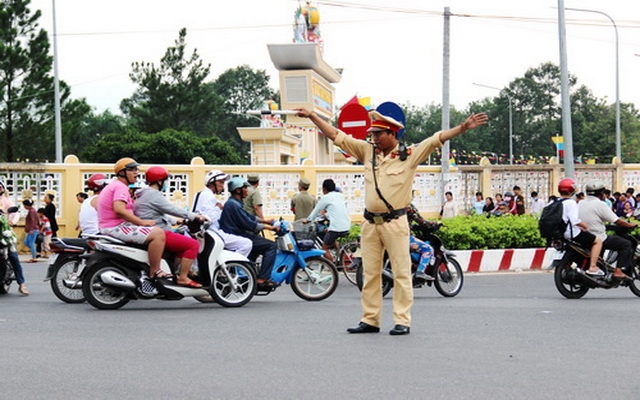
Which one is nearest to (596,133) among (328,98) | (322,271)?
(328,98)

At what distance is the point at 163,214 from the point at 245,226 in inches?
41.1

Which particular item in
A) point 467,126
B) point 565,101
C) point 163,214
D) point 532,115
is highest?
point 532,115

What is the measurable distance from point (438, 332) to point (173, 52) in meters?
53.1

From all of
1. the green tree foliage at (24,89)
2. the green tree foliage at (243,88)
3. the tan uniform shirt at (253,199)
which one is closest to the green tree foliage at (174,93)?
the green tree foliage at (24,89)

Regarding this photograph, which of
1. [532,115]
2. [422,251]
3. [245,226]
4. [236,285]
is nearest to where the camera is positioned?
[236,285]

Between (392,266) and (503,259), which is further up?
(392,266)

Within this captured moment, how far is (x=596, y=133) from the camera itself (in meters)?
74.4

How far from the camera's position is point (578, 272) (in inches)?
476

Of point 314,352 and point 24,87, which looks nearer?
point 314,352

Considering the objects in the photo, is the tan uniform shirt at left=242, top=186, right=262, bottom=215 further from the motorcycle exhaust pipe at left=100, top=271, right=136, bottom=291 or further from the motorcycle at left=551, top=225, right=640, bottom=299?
the motorcycle at left=551, top=225, right=640, bottom=299

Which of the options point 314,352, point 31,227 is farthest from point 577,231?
point 31,227

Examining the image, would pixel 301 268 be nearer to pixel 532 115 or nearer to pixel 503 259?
pixel 503 259

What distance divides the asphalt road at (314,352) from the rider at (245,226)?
43cm

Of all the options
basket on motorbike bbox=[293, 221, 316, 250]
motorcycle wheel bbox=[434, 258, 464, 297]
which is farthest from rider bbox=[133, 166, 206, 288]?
motorcycle wheel bbox=[434, 258, 464, 297]
